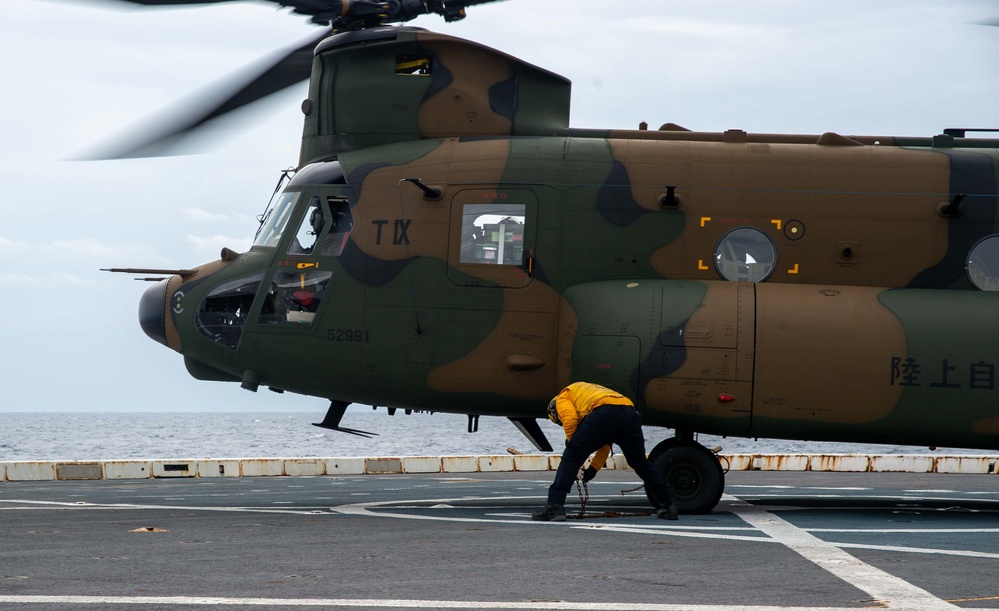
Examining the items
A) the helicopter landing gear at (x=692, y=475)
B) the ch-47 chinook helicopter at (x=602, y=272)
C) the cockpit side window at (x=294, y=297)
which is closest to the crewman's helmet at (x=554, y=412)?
the ch-47 chinook helicopter at (x=602, y=272)

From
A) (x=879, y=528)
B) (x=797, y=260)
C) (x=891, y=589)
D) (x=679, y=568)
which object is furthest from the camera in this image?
(x=797, y=260)

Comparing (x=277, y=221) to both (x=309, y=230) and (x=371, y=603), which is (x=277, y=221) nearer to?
(x=309, y=230)

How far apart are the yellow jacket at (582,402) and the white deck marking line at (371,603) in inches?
194

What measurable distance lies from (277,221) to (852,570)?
8498 millimetres

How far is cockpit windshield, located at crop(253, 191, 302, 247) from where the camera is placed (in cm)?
1354

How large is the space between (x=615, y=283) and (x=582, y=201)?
106cm

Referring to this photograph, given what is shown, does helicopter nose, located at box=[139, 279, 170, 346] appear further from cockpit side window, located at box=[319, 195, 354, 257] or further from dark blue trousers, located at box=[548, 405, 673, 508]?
dark blue trousers, located at box=[548, 405, 673, 508]

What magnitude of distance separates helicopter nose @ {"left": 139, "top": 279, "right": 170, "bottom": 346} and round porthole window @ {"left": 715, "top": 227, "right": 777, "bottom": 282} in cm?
684

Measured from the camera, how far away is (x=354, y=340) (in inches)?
512

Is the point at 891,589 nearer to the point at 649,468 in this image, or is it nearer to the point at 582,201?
the point at 649,468

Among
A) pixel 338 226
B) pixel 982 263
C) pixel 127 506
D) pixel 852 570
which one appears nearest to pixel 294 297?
pixel 338 226

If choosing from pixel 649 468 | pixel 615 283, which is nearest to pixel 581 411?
pixel 649 468

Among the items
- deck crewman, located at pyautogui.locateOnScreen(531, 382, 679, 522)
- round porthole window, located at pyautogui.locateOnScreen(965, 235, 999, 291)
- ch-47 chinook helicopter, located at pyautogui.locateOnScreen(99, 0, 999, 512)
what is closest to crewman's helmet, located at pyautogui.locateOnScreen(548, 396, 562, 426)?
deck crewman, located at pyautogui.locateOnScreen(531, 382, 679, 522)

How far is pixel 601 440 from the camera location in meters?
11.3
